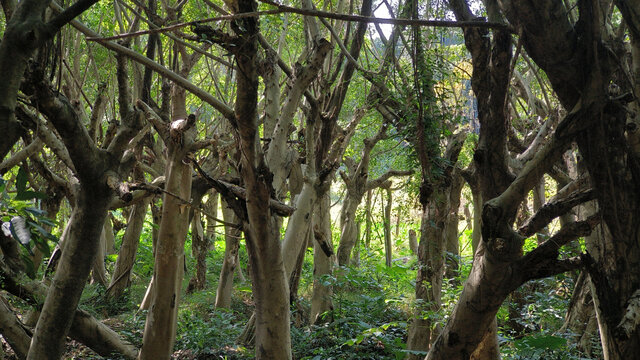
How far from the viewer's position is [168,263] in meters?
4.18

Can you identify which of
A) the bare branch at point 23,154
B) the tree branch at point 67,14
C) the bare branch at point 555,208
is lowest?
the bare branch at point 555,208

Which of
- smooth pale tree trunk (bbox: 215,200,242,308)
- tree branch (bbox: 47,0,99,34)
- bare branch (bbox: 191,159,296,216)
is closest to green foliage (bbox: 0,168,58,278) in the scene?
tree branch (bbox: 47,0,99,34)

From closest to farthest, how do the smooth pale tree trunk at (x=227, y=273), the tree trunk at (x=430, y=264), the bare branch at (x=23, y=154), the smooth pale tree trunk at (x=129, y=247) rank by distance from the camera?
the tree trunk at (x=430, y=264) < the bare branch at (x=23, y=154) < the smooth pale tree trunk at (x=227, y=273) < the smooth pale tree trunk at (x=129, y=247)

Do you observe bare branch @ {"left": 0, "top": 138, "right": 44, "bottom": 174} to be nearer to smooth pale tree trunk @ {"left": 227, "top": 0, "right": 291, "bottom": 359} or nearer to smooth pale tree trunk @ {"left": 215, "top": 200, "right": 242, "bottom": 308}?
smooth pale tree trunk @ {"left": 215, "top": 200, "right": 242, "bottom": 308}

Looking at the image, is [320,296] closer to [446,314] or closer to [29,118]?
[446,314]

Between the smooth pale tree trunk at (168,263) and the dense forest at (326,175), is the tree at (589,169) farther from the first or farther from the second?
the smooth pale tree trunk at (168,263)

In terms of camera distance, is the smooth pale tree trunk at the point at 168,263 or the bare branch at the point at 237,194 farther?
the smooth pale tree trunk at the point at 168,263

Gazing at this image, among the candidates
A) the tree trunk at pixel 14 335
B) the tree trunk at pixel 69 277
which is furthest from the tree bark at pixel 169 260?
the tree trunk at pixel 14 335

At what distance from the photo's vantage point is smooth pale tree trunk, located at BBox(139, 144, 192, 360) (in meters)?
4.14

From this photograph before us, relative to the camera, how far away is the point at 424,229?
5195 mm

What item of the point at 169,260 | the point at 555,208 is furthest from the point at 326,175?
the point at 555,208

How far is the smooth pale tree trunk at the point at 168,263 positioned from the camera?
163 inches

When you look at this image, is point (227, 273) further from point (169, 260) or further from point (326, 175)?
point (169, 260)

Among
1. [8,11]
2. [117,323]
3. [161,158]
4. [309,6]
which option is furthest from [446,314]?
[161,158]
